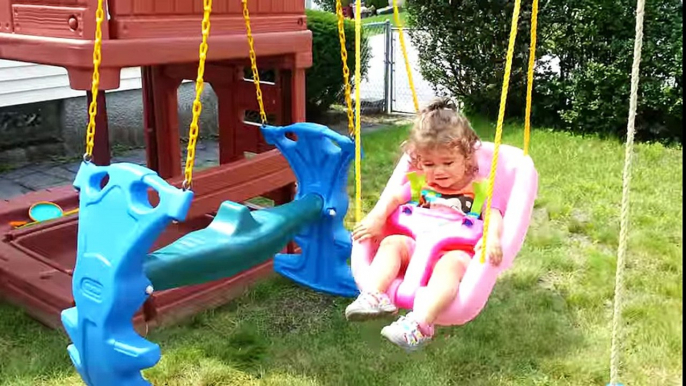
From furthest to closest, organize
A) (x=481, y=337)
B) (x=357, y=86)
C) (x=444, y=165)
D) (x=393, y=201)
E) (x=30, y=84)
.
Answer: (x=30, y=84) < (x=481, y=337) < (x=357, y=86) < (x=393, y=201) < (x=444, y=165)

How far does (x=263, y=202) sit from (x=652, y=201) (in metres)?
2.79

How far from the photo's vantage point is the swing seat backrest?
260 centimetres

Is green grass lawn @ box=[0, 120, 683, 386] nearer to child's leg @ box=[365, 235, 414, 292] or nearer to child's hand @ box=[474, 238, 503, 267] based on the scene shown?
child's leg @ box=[365, 235, 414, 292]

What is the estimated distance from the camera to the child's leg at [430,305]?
2.46m

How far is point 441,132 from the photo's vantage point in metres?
2.87

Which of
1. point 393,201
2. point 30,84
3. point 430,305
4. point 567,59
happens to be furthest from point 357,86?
point 567,59

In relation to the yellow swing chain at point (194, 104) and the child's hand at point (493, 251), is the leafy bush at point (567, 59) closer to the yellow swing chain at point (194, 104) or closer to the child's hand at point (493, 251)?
the child's hand at point (493, 251)

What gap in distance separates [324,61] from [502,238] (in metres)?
5.56

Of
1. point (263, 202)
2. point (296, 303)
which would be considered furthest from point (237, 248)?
point (263, 202)

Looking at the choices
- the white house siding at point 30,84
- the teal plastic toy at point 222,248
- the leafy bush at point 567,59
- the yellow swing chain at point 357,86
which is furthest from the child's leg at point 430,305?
the white house siding at point 30,84

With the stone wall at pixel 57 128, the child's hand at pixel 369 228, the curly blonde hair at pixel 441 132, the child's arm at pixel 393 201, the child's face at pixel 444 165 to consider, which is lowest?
the stone wall at pixel 57 128

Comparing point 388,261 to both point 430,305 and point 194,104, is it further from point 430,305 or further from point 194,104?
point 194,104

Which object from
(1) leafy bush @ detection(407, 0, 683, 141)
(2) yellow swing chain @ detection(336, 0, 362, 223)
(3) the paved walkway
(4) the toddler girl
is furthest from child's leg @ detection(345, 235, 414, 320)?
(1) leafy bush @ detection(407, 0, 683, 141)

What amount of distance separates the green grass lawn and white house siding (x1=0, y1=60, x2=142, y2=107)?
11.2 feet
